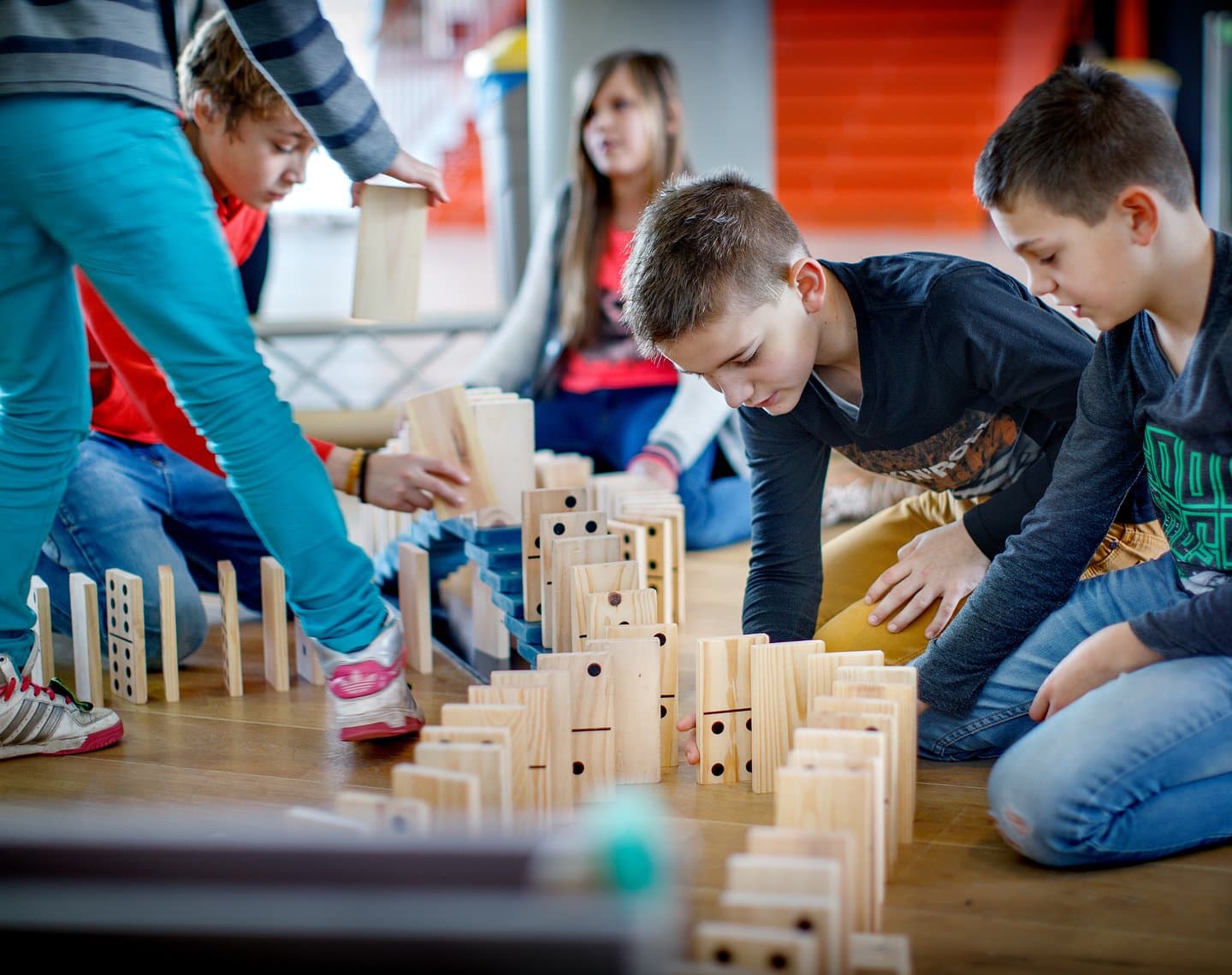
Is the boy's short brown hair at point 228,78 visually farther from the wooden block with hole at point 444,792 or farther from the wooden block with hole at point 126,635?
the wooden block with hole at point 444,792

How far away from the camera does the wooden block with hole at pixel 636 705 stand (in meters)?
1.38

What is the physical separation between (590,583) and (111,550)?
2.69ft

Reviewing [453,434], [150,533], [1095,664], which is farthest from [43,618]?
[1095,664]

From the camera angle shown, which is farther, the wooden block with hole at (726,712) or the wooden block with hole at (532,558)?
the wooden block with hole at (532,558)

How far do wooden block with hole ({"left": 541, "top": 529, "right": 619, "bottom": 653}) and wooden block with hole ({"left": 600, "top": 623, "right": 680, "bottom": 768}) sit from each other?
10 cm

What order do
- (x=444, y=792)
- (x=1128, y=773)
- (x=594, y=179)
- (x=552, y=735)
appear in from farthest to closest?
1. (x=594, y=179)
2. (x=552, y=735)
3. (x=1128, y=773)
4. (x=444, y=792)

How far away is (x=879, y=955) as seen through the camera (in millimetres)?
872

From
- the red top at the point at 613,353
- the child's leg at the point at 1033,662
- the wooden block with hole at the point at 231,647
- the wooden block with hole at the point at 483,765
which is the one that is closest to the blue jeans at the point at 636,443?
the red top at the point at 613,353

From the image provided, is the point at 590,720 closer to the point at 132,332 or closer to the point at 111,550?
the point at 132,332

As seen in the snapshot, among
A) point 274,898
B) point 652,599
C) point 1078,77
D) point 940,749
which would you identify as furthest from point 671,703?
point 274,898

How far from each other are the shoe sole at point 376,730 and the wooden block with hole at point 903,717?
532 mm

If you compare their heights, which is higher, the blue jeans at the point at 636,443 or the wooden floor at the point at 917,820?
the blue jeans at the point at 636,443

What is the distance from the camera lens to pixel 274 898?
61 centimetres

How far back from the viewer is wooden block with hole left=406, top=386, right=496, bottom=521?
1.74 metres
